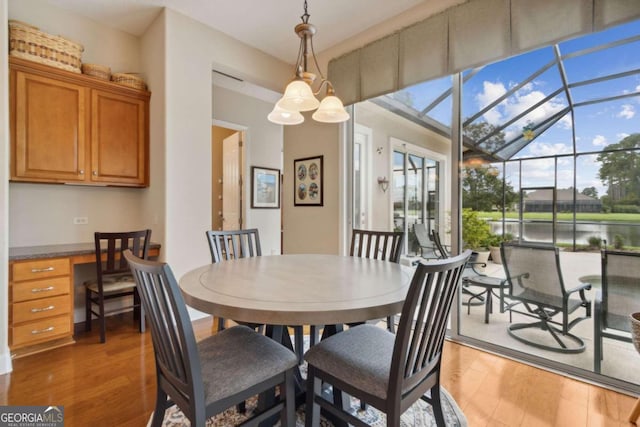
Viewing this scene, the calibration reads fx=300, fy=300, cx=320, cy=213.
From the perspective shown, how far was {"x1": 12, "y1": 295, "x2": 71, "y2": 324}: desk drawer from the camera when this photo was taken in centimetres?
225

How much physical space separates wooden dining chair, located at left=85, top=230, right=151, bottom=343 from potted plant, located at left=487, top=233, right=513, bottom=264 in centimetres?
295

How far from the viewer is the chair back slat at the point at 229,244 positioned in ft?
7.23

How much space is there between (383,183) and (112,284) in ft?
9.41

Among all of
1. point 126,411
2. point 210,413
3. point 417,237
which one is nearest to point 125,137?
point 126,411

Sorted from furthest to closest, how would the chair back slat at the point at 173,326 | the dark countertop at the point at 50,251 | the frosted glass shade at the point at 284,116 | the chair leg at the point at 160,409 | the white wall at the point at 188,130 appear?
the white wall at the point at 188,130 < the dark countertop at the point at 50,251 < the frosted glass shade at the point at 284,116 < the chair leg at the point at 160,409 < the chair back slat at the point at 173,326

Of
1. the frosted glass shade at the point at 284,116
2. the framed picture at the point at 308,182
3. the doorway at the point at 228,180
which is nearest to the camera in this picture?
the frosted glass shade at the point at 284,116

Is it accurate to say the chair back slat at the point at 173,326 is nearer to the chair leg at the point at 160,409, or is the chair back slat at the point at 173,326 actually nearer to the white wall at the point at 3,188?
the chair leg at the point at 160,409

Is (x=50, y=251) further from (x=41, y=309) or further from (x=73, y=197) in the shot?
(x=73, y=197)

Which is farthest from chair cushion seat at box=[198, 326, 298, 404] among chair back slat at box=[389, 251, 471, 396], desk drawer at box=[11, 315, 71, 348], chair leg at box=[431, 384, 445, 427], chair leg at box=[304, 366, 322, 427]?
desk drawer at box=[11, 315, 71, 348]

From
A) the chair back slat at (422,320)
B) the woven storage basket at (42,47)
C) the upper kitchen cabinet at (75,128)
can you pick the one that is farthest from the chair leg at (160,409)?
the woven storage basket at (42,47)

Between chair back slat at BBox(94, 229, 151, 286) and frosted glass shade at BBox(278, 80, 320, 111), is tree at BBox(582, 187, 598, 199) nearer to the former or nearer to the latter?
frosted glass shade at BBox(278, 80, 320, 111)

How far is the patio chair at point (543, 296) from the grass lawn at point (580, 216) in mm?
223

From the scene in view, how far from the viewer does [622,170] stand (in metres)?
1.92

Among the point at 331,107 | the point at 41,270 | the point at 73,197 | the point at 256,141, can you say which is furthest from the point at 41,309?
the point at 256,141
